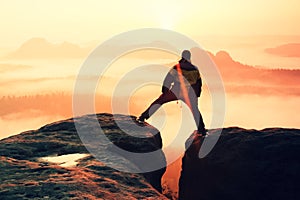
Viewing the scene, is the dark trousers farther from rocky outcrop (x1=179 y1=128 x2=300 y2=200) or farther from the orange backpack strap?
rocky outcrop (x1=179 y1=128 x2=300 y2=200)

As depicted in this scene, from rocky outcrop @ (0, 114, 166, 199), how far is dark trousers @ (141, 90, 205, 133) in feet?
2.84

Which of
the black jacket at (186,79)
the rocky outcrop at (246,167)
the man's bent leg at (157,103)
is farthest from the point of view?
the man's bent leg at (157,103)

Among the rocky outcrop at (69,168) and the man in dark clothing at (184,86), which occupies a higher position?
the man in dark clothing at (184,86)

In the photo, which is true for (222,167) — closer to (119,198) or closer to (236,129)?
(236,129)

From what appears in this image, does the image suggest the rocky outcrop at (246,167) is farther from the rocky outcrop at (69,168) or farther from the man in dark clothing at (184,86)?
the rocky outcrop at (69,168)

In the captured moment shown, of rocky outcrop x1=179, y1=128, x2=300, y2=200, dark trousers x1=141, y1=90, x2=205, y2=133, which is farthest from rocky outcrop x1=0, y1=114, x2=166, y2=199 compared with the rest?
rocky outcrop x1=179, y1=128, x2=300, y2=200

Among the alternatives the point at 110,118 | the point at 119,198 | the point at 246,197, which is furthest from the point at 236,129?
the point at 119,198

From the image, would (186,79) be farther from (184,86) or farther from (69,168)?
(69,168)

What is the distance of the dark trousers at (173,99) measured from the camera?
22734mm

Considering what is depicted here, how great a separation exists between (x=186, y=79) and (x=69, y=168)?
28.7ft

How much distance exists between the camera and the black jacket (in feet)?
73.6

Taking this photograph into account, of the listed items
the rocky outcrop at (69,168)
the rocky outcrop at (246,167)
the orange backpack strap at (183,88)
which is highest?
the orange backpack strap at (183,88)

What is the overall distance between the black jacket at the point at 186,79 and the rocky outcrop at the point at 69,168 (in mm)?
2354

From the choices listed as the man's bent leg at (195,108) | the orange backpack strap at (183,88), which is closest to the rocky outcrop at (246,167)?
the man's bent leg at (195,108)
